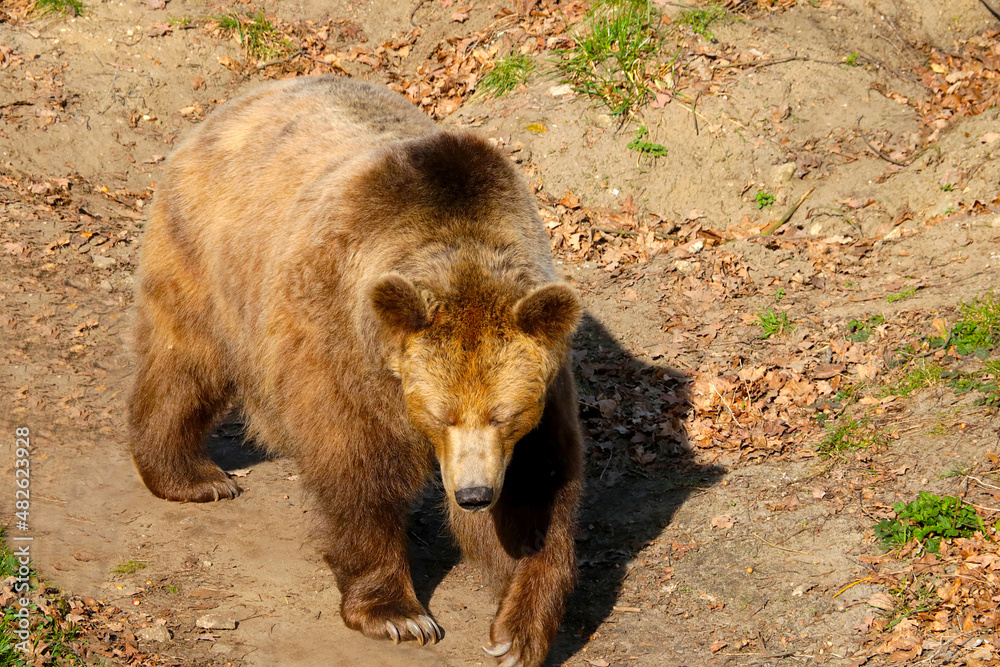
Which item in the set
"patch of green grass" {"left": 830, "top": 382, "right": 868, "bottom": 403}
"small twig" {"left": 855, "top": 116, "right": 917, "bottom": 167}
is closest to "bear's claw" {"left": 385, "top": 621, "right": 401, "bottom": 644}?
"patch of green grass" {"left": 830, "top": 382, "right": 868, "bottom": 403}

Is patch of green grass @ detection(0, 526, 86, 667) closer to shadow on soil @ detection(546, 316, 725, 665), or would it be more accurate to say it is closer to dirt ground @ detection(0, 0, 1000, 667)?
dirt ground @ detection(0, 0, 1000, 667)

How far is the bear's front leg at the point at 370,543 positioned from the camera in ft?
15.1

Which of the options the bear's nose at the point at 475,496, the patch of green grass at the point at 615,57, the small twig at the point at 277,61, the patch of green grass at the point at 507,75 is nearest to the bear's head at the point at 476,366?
the bear's nose at the point at 475,496

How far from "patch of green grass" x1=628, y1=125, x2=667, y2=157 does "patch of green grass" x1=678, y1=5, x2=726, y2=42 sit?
57.5 inches

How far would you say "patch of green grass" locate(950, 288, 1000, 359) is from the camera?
5992 millimetres

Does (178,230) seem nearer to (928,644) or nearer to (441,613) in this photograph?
(441,613)

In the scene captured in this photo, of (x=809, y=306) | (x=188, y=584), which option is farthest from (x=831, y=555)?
(x=188, y=584)

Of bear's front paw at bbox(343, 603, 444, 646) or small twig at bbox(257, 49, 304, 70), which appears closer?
bear's front paw at bbox(343, 603, 444, 646)

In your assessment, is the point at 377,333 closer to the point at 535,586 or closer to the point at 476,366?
the point at 476,366

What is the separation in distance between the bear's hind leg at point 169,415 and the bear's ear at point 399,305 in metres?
2.49

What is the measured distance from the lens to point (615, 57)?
975 cm

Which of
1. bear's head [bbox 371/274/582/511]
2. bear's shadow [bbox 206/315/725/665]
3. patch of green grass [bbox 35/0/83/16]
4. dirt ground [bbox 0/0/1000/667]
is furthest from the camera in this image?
patch of green grass [bbox 35/0/83/16]

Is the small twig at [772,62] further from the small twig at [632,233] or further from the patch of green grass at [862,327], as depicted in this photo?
A: the patch of green grass at [862,327]

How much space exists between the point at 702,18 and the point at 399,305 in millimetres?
7441
